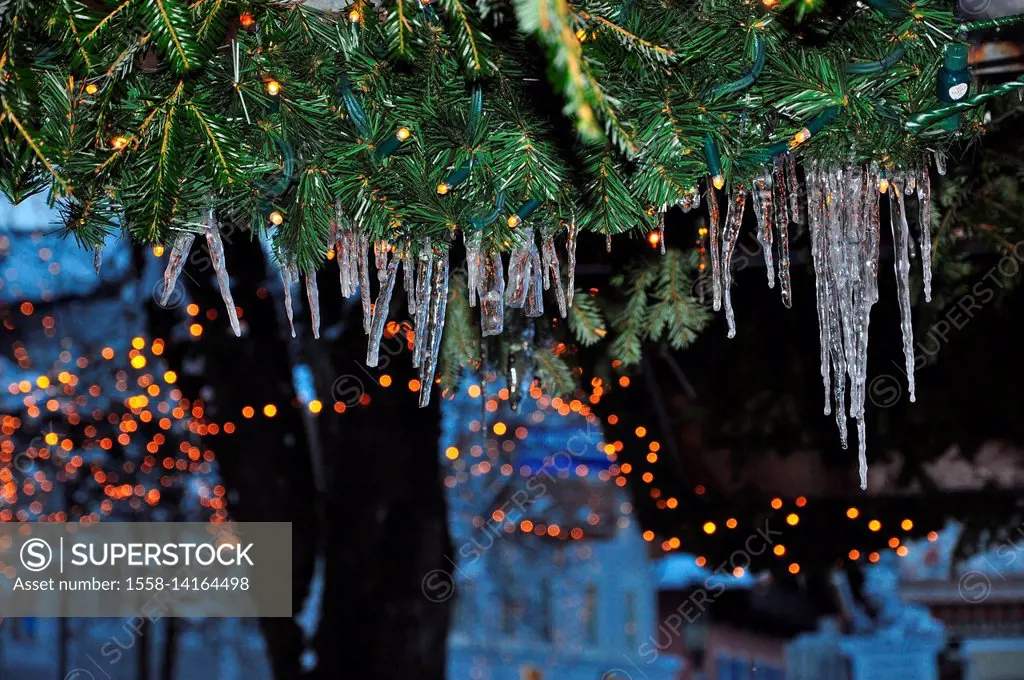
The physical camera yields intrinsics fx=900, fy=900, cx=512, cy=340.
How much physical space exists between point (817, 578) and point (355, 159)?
303 cm

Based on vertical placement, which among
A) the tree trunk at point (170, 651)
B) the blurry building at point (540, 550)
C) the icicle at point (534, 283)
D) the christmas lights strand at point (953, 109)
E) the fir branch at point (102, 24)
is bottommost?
the tree trunk at point (170, 651)

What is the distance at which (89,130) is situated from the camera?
76 cm

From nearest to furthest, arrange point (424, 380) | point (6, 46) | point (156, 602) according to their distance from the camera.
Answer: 1. point (6, 46)
2. point (424, 380)
3. point (156, 602)

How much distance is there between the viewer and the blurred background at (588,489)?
3.05 meters

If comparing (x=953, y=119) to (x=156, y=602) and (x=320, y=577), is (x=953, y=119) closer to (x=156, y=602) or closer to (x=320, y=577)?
(x=320, y=577)

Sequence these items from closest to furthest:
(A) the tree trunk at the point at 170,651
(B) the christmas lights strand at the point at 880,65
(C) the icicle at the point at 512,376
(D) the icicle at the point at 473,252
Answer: (B) the christmas lights strand at the point at 880,65 < (D) the icicle at the point at 473,252 < (C) the icicle at the point at 512,376 < (A) the tree trunk at the point at 170,651

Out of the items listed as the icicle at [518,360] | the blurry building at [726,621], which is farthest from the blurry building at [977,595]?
the icicle at [518,360]

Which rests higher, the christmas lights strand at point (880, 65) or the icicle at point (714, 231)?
the christmas lights strand at point (880, 65)

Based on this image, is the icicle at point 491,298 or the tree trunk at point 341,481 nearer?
the icicle at point 491,298

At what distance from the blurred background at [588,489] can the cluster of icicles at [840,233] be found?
1.69 meters

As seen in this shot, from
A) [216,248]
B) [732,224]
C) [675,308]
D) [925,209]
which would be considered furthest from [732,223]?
[675,308]

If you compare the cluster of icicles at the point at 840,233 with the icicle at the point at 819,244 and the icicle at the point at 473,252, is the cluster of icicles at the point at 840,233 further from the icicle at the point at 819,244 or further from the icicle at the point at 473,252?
the icicle at the point at 473,252

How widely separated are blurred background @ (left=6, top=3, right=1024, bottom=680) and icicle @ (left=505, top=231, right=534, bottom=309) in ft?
5.79

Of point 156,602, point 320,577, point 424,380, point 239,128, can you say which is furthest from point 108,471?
point 239,128
